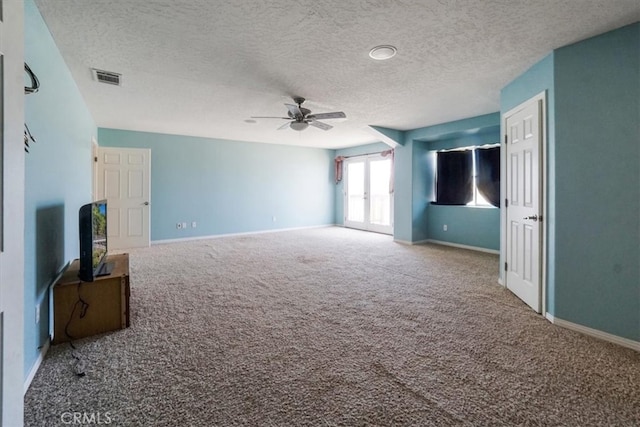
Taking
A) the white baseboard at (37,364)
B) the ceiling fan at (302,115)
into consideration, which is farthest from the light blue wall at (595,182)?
the white baseboard at (37,364)

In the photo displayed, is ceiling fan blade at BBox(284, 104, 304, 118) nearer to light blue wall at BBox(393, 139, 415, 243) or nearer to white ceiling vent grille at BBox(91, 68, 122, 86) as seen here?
white ceiling vent grille at BBox(91, 68, 122, 86)

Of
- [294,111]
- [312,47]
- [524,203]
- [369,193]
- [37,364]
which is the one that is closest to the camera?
[37,364]

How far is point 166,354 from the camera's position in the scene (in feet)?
6.78

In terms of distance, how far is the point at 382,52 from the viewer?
8.66 feet

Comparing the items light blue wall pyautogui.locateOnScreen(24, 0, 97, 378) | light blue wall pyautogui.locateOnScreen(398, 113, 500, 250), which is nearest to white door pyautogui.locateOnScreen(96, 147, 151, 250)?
light blue wall pyautogui.locateOnScreen(24, 0, 97, 378)

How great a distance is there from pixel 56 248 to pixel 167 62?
1.96 m

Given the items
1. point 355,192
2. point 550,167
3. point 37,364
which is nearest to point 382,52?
point 550,167

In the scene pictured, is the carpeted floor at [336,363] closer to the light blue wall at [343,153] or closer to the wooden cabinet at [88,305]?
the wooden cabinet at [88,305]

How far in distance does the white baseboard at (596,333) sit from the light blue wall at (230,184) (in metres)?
6.32

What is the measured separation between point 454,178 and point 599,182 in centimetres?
375

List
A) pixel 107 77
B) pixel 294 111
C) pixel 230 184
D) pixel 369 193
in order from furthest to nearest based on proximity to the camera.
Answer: pixel 369 193
pixel 230 184
pixel 294 111
pixel 107 77

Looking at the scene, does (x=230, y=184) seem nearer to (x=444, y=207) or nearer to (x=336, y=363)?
(x=444, y=207)

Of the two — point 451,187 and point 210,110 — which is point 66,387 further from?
point 451,187

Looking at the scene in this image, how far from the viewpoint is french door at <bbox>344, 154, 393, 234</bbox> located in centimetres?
759
